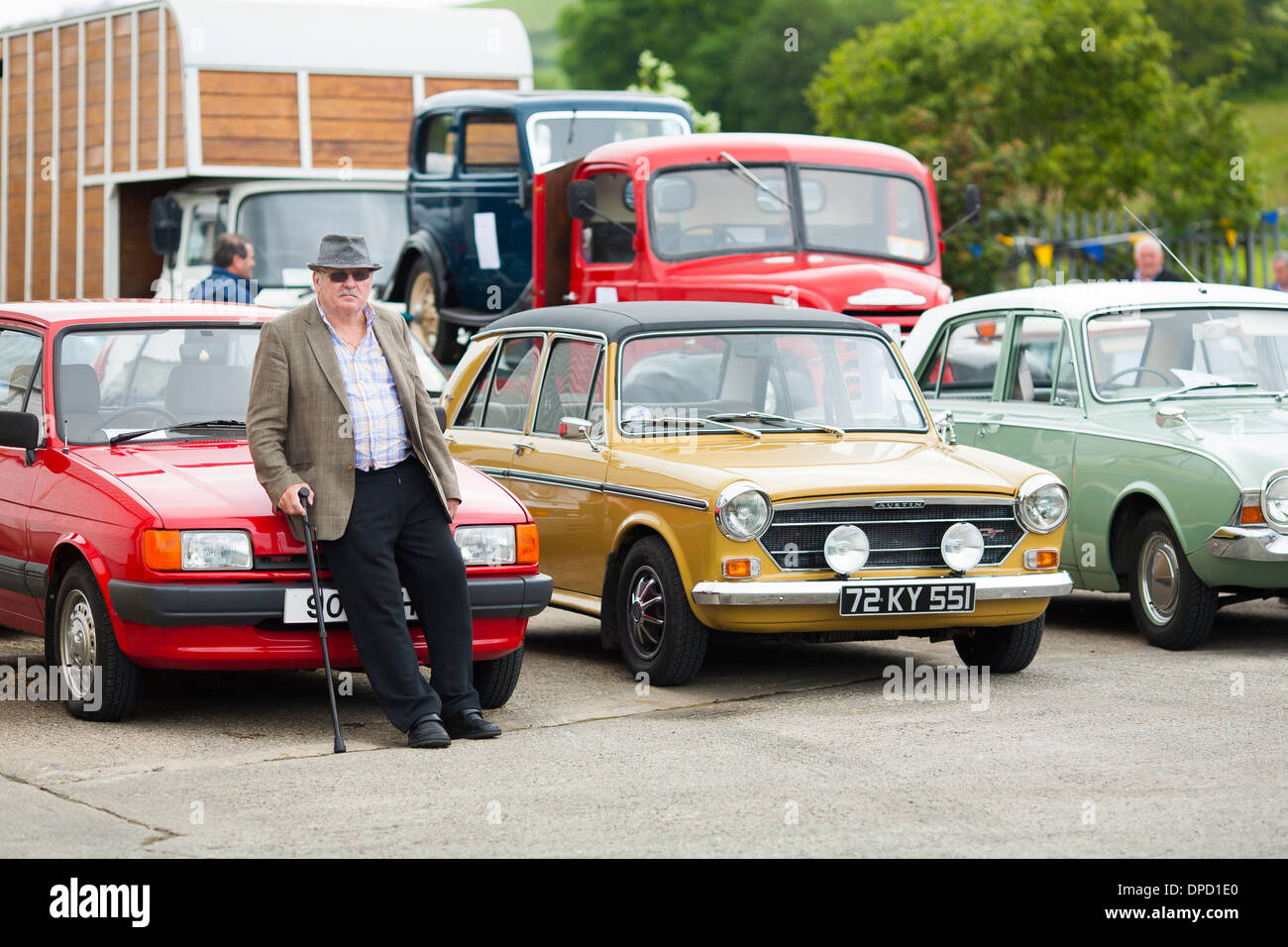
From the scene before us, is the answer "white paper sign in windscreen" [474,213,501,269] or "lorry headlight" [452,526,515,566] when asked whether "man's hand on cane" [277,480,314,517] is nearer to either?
"lorry headlight" [452,526,515,566]

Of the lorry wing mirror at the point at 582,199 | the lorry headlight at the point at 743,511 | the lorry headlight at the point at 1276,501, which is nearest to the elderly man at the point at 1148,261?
the lorry wing mirror at the point at 582,199

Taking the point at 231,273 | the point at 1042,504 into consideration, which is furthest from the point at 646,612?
the point at 231,273

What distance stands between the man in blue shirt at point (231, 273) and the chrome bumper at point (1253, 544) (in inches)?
289

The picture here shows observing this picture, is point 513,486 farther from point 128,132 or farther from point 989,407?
point 128,132

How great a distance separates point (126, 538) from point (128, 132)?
12.2 m

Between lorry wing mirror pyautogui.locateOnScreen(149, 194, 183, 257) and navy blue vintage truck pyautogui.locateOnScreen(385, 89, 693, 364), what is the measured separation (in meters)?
2.02

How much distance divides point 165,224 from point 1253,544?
1132 centimetres

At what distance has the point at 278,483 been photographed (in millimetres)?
7184

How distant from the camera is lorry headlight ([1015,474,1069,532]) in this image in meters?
8.62

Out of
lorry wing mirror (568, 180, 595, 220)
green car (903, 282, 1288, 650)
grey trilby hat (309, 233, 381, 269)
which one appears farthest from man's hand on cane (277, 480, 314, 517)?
lorry wing mirror (568, 180, 595, 220)

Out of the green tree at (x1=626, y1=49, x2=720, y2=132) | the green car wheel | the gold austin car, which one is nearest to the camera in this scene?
the gold austin car

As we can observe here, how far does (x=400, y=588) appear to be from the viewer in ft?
24.0

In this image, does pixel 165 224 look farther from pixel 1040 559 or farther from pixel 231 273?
pixel 1040 559

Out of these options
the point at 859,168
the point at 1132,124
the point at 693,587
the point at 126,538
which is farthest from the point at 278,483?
the point at 1132,124
